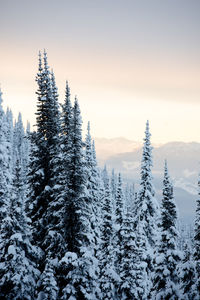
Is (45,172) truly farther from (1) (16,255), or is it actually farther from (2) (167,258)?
(2) (167,258)

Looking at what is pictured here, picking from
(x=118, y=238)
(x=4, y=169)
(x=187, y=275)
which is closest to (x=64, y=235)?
(x=4, y=169)

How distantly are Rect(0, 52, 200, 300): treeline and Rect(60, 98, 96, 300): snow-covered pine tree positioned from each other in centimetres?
6

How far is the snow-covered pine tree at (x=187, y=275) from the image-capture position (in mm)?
22109

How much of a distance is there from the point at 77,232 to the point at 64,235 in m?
0.99

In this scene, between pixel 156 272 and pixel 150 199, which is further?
pixel 150 199

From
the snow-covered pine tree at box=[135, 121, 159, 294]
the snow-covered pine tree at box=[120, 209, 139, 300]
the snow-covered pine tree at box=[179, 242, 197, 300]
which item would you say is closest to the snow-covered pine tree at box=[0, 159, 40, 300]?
the snow-covered pine tree at box=[120, 209, 139, 300]

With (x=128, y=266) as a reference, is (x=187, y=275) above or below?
below

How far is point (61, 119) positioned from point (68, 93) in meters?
2.58

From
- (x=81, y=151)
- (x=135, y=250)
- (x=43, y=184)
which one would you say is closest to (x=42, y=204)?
(x=43, y=184)

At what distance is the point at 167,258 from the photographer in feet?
73.8

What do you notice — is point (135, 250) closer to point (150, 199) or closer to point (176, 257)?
point (176, 257)

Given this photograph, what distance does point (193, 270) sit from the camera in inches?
884

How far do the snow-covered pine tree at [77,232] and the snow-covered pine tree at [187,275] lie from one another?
7375 mm

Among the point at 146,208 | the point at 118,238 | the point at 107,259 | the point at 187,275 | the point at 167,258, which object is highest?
the point at 146,208
